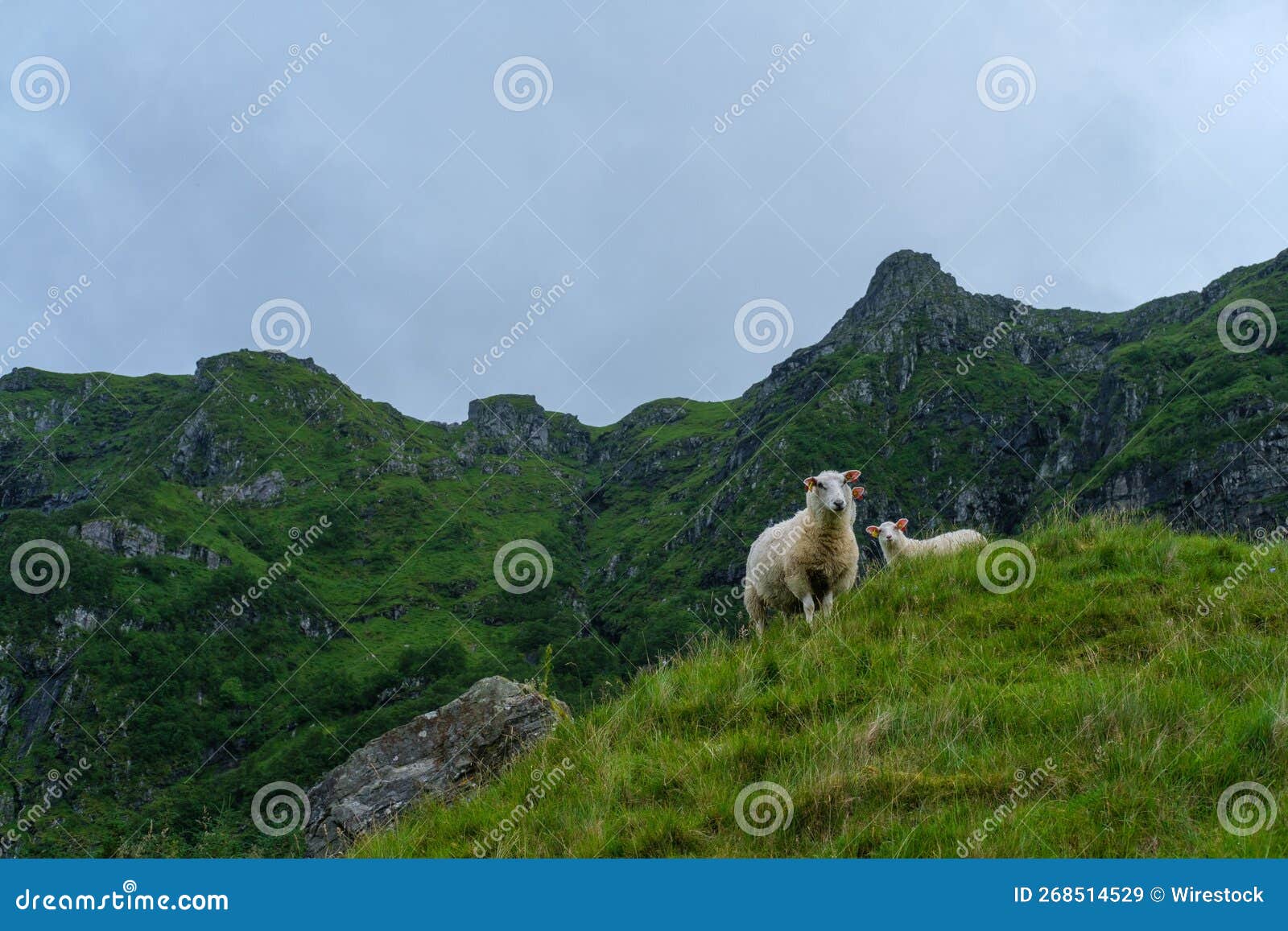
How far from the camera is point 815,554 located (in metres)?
12.0

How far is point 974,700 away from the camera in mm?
6887

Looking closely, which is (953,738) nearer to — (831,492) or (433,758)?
(831,492)

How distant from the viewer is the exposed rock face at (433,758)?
907cm

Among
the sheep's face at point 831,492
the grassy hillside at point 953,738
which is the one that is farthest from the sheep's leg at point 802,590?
the grassy hillside at point 953,738

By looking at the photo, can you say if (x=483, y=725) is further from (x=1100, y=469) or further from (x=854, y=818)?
(x=1100, y=469)

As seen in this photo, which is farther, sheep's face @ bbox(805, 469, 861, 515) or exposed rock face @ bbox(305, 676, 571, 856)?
sheep's face @ bbox(805, 469, 861, 515)

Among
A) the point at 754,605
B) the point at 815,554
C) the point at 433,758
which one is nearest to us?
the point at 433,758

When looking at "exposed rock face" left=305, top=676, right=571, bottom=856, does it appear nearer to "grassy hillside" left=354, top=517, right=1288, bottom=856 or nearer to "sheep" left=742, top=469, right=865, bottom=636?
"grassy hillside" left=354, top=517, right=1288, bottom=856

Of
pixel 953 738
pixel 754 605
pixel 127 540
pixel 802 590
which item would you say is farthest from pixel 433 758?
pixel 127 540

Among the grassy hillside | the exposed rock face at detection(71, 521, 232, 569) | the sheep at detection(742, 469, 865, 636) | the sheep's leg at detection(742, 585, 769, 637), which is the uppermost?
the sheep at detection(742, 469, 865, 636)

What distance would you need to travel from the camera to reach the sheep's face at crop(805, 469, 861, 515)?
12102mm

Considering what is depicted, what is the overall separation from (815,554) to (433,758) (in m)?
6.39

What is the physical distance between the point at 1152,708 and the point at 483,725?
719 cm

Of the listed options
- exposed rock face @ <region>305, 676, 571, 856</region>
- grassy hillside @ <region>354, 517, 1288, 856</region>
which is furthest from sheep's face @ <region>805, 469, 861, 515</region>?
exposed rock face @ <region>305, 676, 571, 856</region>
